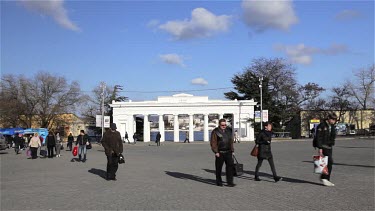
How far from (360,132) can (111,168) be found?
74337 mm

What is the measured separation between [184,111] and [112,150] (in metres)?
57.8

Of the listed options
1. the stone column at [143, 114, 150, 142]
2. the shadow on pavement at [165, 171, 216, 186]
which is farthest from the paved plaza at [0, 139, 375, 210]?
the stone column at [143, 114, 150, 142]

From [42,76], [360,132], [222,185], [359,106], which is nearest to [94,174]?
[222,185]

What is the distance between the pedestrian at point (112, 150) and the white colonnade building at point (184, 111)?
55.1 metres

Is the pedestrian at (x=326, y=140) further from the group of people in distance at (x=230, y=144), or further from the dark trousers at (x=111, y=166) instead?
the dark trousers at (x=111, y=166)

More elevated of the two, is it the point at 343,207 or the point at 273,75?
the point at 273,75

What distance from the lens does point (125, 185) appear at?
11812 millimetres

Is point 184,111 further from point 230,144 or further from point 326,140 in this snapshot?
point 326,140

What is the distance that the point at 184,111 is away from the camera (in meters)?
71.1

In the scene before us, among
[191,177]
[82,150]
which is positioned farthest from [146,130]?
[191,177]

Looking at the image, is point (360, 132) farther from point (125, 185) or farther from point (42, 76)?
point (125, 185)

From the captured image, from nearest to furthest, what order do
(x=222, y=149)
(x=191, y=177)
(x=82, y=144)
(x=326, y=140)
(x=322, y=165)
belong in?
(x=322, y=165) < (x=326, y=140) < (x=222, y=149) < (x=191, y=177) < (x=82, y=144)

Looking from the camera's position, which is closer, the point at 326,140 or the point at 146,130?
the point at 326,140

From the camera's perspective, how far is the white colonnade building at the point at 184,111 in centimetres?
6962
